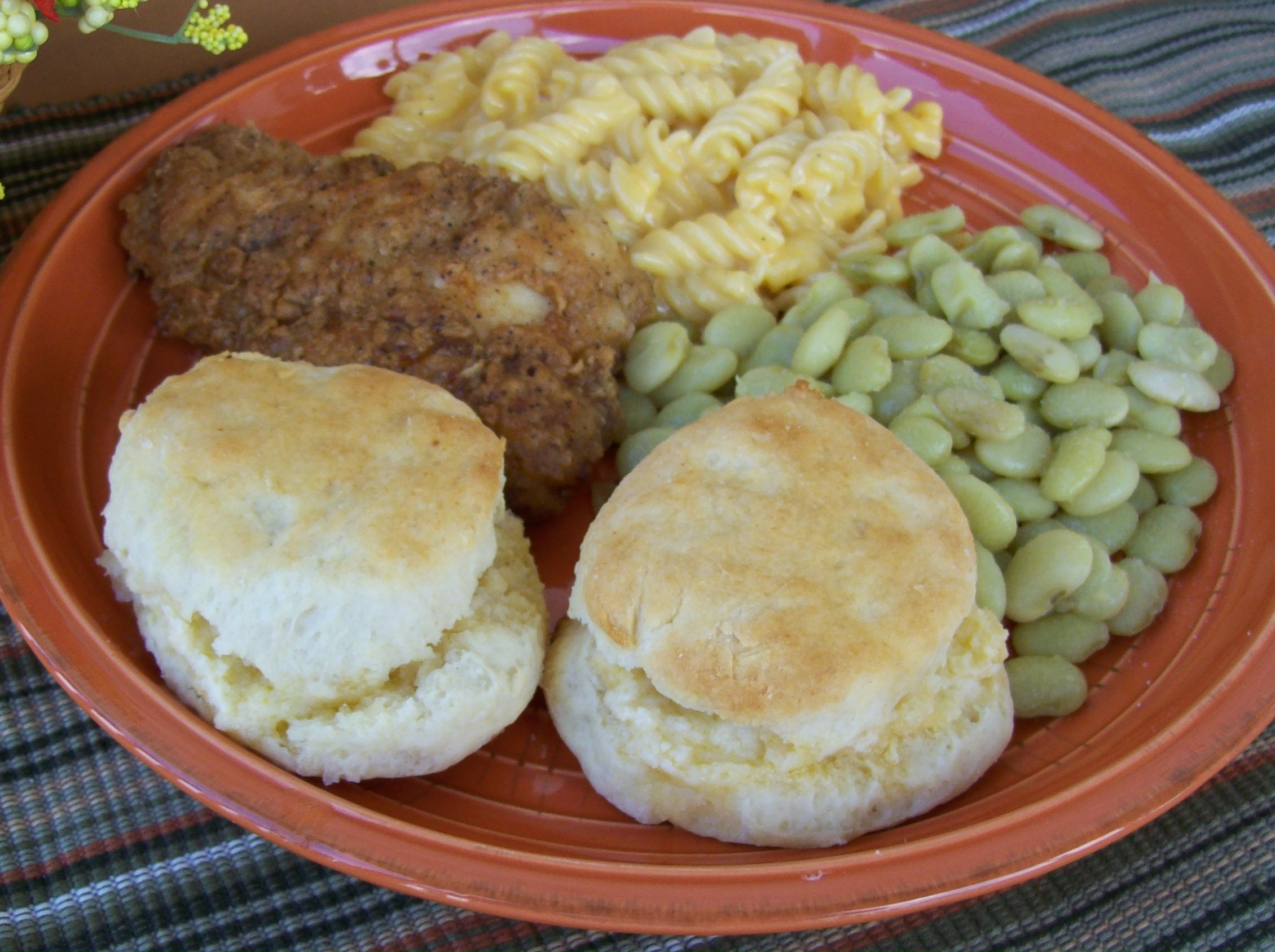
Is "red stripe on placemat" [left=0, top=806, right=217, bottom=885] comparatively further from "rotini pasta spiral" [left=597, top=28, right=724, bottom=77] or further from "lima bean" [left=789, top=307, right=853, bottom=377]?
"rotini pasta spiral" [left=597, top=28, right=724, bottom=77]

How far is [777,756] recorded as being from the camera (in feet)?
8.36

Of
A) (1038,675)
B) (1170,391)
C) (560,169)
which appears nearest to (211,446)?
(560,169)

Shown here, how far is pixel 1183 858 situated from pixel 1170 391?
1.47m

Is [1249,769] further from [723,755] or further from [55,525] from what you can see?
[55,525]

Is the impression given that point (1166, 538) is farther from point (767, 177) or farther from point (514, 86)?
point (514, 86)

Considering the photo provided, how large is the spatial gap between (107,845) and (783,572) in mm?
1931

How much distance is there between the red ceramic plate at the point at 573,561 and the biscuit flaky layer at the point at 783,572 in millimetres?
378

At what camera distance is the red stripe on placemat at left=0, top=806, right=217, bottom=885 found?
2768 mm

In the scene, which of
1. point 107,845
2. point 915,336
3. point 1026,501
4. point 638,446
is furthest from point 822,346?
point 107,845

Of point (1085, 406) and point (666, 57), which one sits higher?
point (666, 57)

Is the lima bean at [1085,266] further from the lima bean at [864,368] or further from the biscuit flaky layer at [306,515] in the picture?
the biscuit flaky layer at [306,515]

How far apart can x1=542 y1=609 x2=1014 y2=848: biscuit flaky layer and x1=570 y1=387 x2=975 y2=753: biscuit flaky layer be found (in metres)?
0.09

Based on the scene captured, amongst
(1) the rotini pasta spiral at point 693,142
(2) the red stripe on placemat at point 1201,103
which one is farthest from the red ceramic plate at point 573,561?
(2) the red stripe on placemat at point 1201,103

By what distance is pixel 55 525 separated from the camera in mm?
3043
